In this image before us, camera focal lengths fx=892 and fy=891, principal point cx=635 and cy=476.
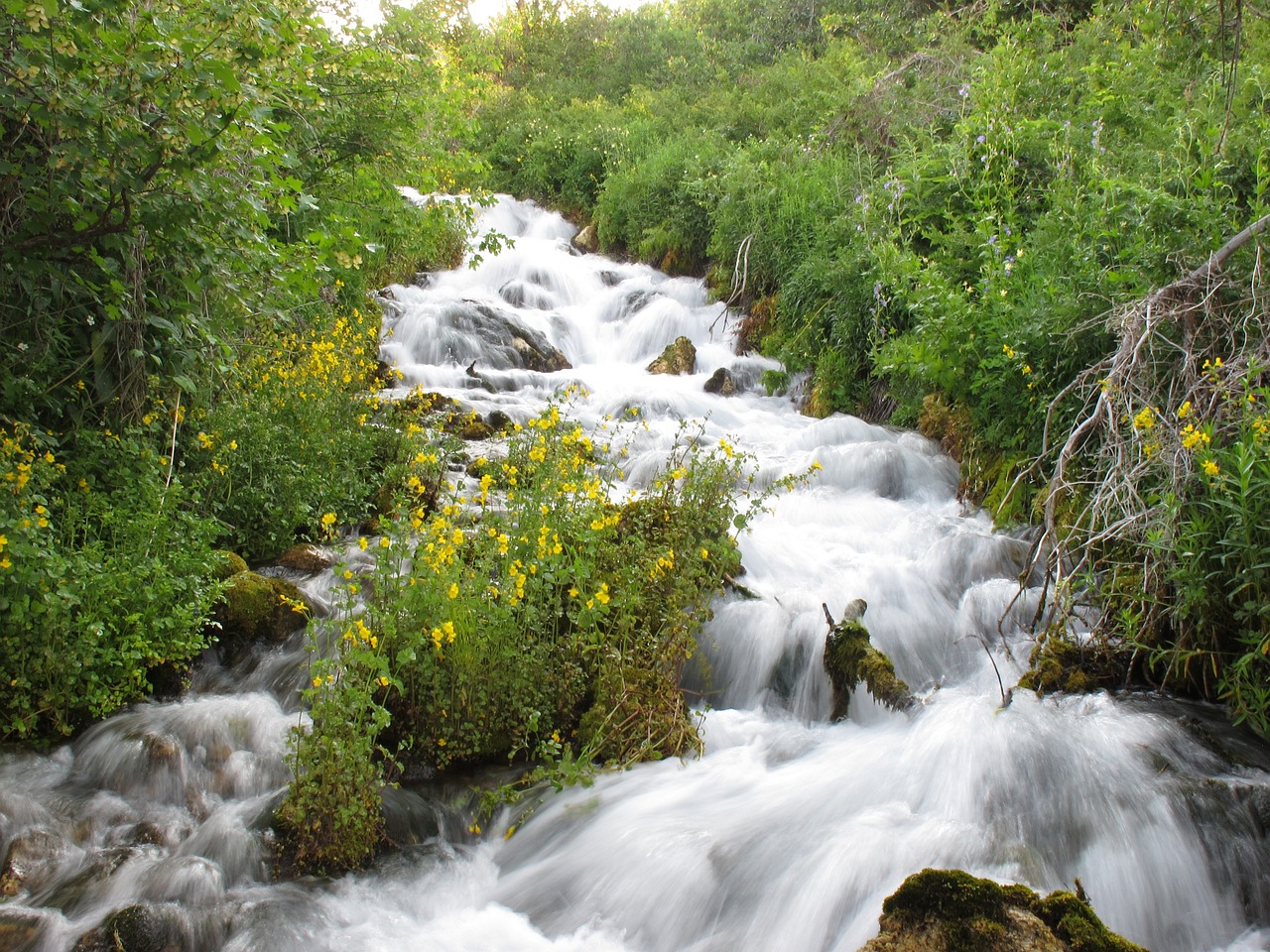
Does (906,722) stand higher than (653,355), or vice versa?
(653,355)

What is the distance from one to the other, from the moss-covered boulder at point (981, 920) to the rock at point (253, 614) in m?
3.12

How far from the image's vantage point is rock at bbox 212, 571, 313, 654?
4457 millimetres

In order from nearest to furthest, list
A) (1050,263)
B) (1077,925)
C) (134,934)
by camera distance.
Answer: (1077,925), (134,934), (1050,263)

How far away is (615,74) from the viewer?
71.6 ft

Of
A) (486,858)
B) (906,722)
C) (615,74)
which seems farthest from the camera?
(615,74)

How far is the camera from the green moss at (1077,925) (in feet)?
7.59

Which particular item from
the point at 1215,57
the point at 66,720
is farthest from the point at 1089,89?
the point at 66,720

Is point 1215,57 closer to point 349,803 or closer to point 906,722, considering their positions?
point 906,722

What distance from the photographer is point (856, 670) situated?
439 centimetres

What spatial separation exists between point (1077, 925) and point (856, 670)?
2057 millimetres

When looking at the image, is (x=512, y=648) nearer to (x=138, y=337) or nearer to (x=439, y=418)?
(x=138, y=337)

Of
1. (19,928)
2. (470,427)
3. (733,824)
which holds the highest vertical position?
(470,427)

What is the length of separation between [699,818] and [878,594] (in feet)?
7.57

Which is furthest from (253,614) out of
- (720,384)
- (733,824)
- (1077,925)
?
(720,384)
